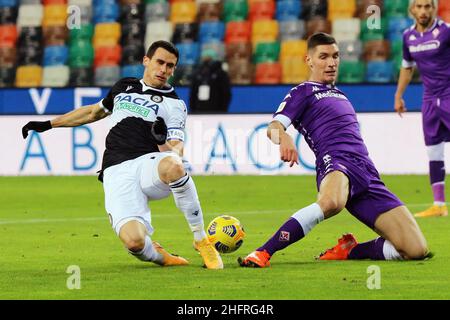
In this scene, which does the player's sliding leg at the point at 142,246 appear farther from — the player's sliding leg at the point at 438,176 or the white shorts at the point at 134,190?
the player's sliding leg at the point at 438,176

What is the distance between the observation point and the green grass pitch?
265 inches

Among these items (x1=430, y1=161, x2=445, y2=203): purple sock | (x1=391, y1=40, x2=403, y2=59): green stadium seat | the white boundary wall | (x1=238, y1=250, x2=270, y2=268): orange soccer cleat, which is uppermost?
(x1=391, y1=40, x2=403, y2=59): green stadium seat

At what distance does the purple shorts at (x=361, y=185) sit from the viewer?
807cm

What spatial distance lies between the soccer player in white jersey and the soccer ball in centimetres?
54

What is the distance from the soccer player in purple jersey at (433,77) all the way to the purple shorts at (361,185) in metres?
3.52

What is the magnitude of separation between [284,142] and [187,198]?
847mm

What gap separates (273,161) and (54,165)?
10.5 ft

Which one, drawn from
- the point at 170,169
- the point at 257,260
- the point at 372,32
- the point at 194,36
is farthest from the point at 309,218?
the point at 194,36

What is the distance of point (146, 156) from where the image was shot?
8.24m

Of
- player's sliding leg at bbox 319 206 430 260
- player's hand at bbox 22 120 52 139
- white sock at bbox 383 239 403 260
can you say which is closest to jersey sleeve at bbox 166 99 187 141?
player's hand at bbox 22 120 52 139

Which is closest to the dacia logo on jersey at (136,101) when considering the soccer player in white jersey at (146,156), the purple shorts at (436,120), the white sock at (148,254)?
the soccer player in white jersey at (146,156)

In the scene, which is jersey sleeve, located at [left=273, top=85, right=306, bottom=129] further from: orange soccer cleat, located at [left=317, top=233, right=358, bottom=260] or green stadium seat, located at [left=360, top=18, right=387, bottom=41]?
green stadium seat, located at [left=360, top=18, right=387, bottom=41]

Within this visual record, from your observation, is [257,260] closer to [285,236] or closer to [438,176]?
[285,236]
